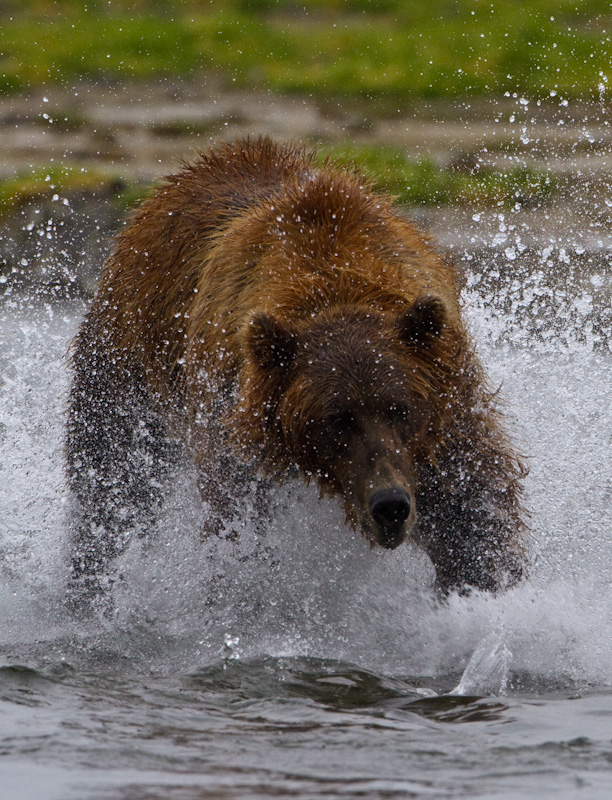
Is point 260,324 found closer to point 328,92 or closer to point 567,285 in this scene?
point 567,285

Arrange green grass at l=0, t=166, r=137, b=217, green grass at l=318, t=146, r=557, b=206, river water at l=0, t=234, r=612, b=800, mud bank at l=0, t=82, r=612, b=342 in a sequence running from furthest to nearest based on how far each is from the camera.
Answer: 1. green grass at l=0, t=166, r=137, b=217
2. green grass at l=318, t=146, r=557, b=206
3. mud bank at l=0, t=82, r=612, b=342
4. river water at l=0, t=234, r=612, b=800

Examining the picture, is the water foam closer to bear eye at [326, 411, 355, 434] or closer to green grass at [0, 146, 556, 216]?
bear eye at [326, 411, 355, 434]

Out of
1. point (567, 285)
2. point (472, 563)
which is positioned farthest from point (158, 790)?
point (567, 285)

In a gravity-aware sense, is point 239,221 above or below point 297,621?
above

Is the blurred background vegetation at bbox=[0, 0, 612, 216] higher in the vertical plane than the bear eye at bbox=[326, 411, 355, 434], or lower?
higher

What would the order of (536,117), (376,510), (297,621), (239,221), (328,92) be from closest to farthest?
(376,510)
(297,621)
(239,221)
(536,117)
(328,92)

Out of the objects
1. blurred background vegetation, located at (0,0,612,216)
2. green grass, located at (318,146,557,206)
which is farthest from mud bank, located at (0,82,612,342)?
blurred background vegetation, located at (0,0,612,216)

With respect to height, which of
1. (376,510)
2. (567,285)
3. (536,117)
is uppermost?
(536,117)

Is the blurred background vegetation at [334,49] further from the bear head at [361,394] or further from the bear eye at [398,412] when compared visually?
the bear eye at [398,412]

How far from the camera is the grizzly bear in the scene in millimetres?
4500

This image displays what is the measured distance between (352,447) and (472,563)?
3.46 ft

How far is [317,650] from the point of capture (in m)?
4.68

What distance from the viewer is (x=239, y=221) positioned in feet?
18.0

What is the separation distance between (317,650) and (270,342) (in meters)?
1.21
